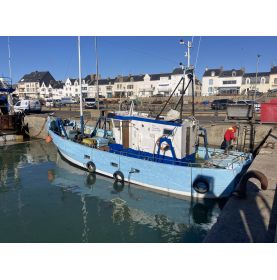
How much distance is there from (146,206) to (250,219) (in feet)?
19.6

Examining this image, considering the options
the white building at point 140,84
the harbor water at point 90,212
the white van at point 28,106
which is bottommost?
the harbor water at point 90,212

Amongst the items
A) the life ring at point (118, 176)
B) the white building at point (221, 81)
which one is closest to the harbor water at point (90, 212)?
the life ring at point (118, 176)

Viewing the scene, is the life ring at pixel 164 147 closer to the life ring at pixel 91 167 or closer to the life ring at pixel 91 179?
the life ring at pixel 91 179

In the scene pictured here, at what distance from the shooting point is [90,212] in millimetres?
11250

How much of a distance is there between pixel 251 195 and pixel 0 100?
107 ft

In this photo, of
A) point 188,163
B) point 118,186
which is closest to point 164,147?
point 188,163

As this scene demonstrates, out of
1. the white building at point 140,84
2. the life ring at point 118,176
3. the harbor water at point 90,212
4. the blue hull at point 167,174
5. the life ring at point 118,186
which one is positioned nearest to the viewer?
the harbor water at point 90,212

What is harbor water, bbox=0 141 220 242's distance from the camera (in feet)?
31.0

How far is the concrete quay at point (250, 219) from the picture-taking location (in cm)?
564

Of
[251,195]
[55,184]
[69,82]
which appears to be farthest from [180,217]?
[69,82]

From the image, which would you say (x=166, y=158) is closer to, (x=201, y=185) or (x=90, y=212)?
(x=201, y=185)

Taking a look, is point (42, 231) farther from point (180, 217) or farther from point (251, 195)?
point (251, 195)

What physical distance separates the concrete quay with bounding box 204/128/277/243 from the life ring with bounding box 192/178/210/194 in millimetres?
3105

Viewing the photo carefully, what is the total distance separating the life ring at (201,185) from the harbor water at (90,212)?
53cm
